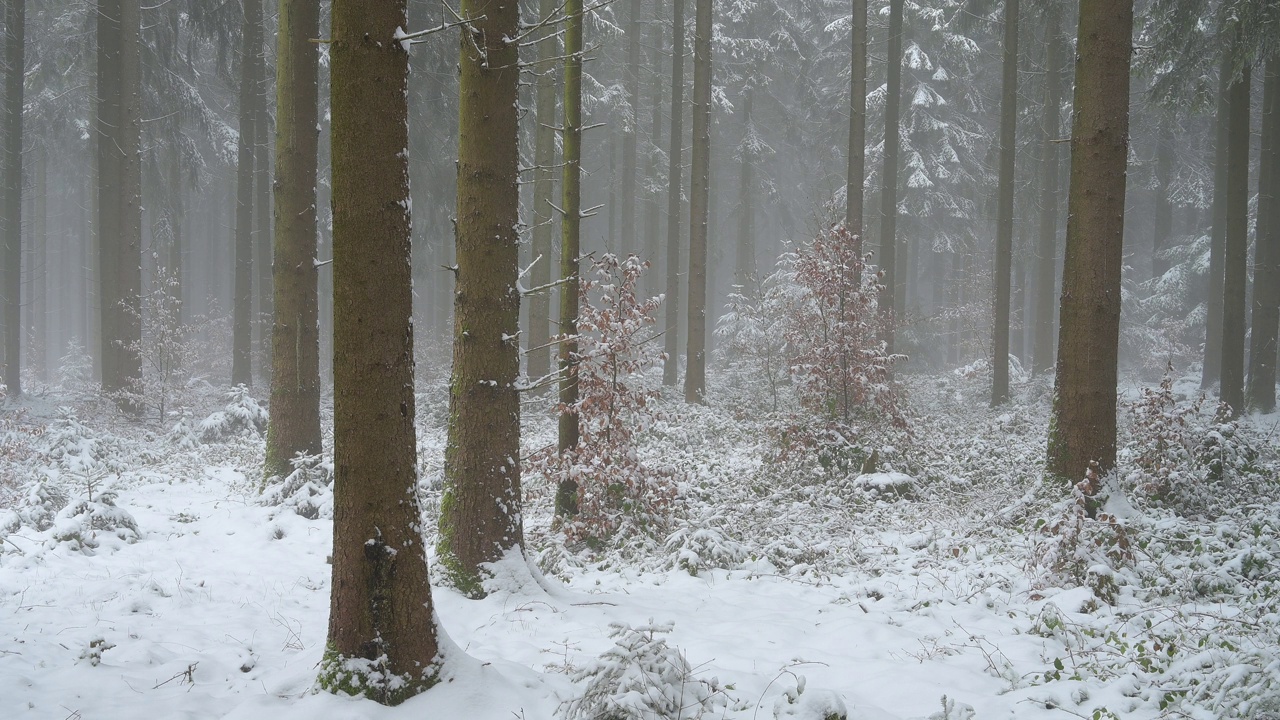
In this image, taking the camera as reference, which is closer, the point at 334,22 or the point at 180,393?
the point at 334,22

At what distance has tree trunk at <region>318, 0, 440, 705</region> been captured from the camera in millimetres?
3639

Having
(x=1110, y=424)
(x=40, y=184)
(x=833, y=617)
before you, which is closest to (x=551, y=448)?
(x=833, y=617)

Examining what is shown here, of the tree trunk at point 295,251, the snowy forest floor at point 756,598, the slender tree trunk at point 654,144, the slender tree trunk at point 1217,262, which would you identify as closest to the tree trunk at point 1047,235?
the slender tree trunk at point 1217,262

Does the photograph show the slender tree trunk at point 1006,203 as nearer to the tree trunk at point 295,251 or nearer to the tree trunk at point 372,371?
the tree trunk at point 295,251

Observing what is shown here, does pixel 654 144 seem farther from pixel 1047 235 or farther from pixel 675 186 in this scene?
pixel 1047 235

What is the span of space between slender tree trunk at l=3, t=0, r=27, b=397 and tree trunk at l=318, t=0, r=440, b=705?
18.4 meters

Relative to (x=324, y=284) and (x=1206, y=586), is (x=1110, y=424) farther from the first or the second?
(x=324, y=284)

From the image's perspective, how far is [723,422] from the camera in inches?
584

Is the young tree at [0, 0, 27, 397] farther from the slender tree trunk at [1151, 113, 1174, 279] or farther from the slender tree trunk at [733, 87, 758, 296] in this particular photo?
the slender tree trunk at [1151, 113, 1174, 279]

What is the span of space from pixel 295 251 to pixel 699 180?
360 inches

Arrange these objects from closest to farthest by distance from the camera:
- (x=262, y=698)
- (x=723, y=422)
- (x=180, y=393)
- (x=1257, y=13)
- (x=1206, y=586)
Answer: (x=262, y=698) < (x=1206, y=586) < (x=1257, y=13) < (x=723, y=422) < (x=180, y=393)

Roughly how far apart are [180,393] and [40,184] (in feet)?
82.0

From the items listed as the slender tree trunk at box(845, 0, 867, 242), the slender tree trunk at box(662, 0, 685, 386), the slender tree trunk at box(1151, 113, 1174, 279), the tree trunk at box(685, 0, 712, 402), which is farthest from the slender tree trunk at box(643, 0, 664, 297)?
the slender tree trunk at box(1151, 113, 1174, 279)

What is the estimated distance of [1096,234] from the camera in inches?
282
